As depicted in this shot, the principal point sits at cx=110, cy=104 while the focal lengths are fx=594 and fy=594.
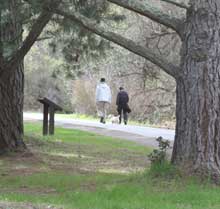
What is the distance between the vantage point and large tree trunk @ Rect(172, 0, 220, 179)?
849 cm

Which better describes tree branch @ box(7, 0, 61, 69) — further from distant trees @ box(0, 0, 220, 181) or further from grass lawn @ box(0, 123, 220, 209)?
distant trees @ box(0, 0, 220, 181)

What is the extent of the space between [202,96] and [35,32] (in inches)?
149

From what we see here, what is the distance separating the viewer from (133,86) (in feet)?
98.9

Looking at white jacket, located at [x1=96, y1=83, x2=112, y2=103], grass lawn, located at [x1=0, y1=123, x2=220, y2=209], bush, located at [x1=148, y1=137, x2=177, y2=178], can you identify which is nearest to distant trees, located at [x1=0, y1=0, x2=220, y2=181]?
bush, located at [x1=148, y1=137, x2=177, y2=178]

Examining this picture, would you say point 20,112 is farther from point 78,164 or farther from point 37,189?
point 37,189

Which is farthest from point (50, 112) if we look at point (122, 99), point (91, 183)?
point (91, 183)

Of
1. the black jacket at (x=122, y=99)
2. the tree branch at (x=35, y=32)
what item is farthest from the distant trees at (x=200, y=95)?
the black jacket at (x=122, y=99)

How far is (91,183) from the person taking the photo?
365 inches

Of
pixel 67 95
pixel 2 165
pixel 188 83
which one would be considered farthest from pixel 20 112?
pixel 67 95

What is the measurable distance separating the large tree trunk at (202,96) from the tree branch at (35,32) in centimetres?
243

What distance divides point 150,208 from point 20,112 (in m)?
7.01

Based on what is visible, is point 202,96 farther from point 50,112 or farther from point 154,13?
point 50,112

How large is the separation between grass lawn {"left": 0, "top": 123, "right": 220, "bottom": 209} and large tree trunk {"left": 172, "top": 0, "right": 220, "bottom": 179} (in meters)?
0.37

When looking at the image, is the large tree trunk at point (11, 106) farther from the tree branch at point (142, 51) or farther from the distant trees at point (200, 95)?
the distant trees at point (200, 95)
